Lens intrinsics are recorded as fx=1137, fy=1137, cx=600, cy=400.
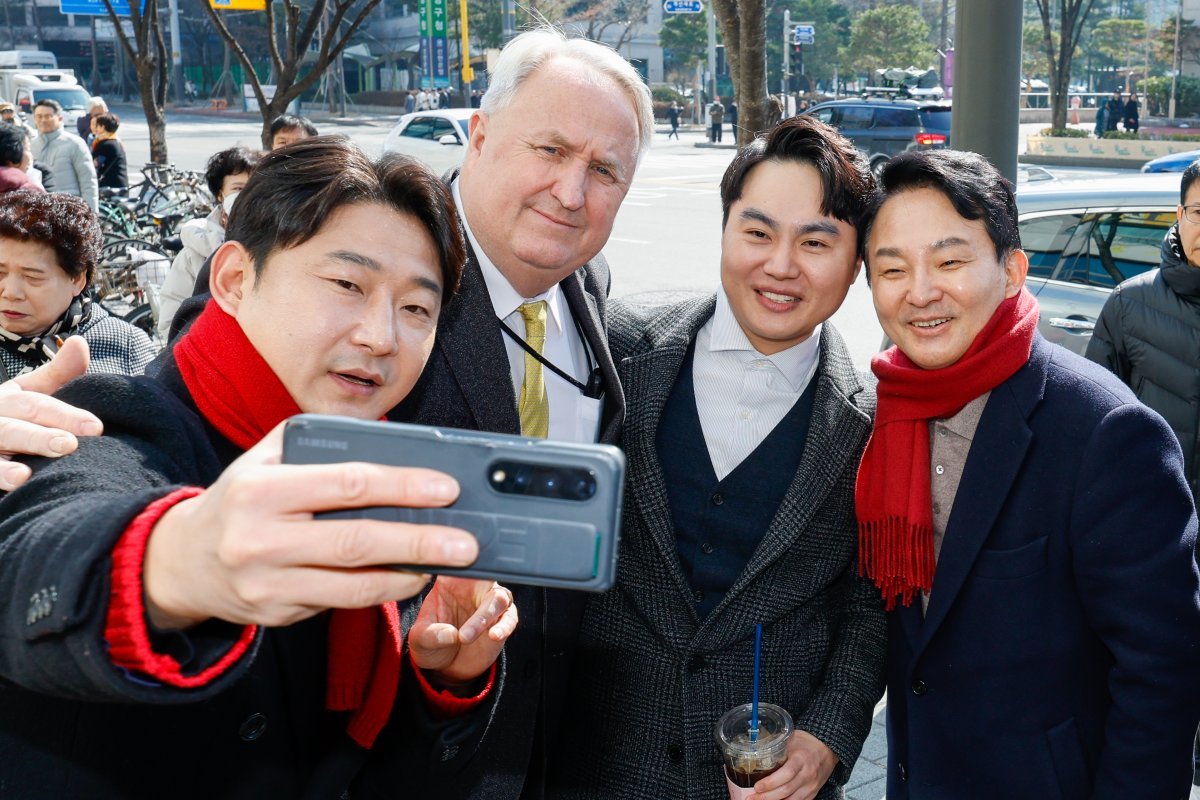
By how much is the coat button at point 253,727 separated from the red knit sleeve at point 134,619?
1.19 feet

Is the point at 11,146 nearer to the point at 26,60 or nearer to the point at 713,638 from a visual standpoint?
the point at 713,638

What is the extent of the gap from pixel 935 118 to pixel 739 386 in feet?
66.5

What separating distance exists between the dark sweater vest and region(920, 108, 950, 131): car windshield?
20.0 metres

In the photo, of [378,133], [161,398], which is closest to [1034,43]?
[378,133]

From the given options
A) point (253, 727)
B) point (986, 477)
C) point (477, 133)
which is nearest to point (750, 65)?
point (477, 133)

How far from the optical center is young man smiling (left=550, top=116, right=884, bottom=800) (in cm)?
226

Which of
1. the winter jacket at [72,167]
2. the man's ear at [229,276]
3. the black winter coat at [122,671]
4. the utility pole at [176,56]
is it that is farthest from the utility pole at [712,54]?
the black winter coat at [122,671]

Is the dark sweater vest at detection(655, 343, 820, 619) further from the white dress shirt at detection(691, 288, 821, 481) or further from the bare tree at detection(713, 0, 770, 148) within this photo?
the bare tree at detection(713, 0, 770, 148)

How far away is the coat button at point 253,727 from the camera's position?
1.39m

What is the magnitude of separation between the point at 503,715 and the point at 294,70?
7.99 metres

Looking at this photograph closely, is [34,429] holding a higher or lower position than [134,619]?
higher

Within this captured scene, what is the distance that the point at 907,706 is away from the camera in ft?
7.27

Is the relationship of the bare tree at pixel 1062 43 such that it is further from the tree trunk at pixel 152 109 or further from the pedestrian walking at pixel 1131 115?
the tree trunk at pixel 152 109

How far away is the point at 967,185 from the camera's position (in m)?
2.10
